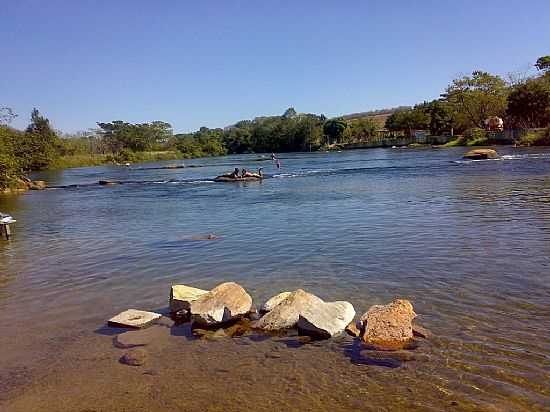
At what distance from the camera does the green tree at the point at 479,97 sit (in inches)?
4313

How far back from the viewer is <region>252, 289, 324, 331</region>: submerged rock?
8.77 m

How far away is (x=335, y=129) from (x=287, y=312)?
16370cm

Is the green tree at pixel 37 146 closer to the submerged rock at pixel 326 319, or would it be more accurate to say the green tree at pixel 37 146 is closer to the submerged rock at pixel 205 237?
the submerged rock at pixel 205 237

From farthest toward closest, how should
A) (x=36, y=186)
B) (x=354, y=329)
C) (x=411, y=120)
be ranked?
(x=411, y=120) < (x=36, y=186) < (x=354, y=329)

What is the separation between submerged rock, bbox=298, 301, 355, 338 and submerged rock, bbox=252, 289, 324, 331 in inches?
6.2

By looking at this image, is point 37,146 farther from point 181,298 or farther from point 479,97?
point 181,298

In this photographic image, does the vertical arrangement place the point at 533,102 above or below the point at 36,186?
above

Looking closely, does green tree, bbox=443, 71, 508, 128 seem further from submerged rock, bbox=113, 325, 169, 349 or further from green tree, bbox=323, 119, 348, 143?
submerged rock, bbox=113, 325, 169, 349

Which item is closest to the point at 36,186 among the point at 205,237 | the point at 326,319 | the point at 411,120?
the point at 205,237

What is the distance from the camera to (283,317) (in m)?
8.82

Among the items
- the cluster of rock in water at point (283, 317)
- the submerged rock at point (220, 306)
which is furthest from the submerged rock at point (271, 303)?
the submerged rock at point (220, 306)

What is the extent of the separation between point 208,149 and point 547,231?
181 meters

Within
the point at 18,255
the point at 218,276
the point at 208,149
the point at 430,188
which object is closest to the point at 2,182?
the point at 18,255

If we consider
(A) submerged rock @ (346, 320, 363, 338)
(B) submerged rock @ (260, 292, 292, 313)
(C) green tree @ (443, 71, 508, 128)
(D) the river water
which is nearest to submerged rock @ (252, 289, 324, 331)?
(B) submerged rock @ (260, 292, 292, 313)
